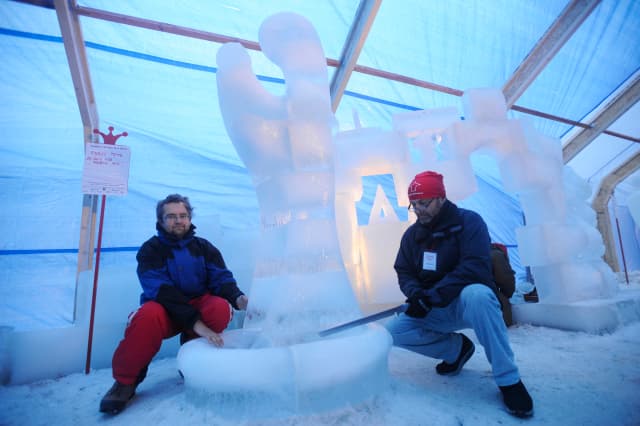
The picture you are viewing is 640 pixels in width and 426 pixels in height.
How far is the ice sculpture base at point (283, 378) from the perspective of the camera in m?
1.13

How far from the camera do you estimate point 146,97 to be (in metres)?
3.69

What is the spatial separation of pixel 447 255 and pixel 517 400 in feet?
1.91

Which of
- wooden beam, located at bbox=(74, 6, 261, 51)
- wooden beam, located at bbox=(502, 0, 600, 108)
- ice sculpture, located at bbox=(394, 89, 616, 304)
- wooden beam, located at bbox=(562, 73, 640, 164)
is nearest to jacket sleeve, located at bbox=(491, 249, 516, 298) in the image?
ice sculpture, located at bbox=(394, 89, 616, 304)

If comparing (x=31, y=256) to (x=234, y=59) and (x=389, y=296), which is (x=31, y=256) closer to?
(x=234, y=59)

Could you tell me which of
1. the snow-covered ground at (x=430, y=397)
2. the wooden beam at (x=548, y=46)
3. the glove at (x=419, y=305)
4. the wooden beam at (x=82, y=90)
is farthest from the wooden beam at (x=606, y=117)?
the wooden beam at (x=82, y=90)

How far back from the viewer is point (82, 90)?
10.00ft

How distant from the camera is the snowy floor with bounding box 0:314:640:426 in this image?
114 cm

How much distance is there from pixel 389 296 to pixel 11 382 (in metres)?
2.59

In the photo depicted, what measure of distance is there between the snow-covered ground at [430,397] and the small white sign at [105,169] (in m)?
1.17

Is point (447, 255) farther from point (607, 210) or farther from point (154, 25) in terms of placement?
point (607, 210)

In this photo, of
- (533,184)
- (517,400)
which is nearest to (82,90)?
(517,400)

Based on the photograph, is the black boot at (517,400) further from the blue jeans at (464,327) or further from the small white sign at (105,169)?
the small white sign at (105,169)

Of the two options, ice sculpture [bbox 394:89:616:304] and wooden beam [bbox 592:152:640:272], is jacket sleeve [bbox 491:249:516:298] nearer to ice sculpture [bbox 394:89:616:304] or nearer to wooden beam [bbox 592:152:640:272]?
ice sculpture [bbox 394:89:616:304]

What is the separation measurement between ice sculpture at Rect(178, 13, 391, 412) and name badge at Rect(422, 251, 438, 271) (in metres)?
0.37
